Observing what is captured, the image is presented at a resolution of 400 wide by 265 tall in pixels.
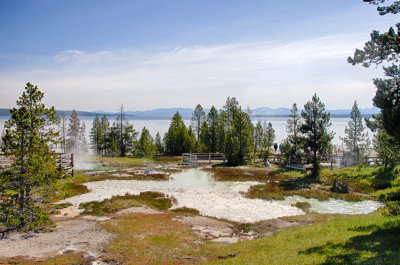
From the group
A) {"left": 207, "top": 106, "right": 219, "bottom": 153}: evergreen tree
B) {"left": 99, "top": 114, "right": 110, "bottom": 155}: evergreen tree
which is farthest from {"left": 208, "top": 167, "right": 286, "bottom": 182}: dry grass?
{"left": 99, "top": 114, "right": 110, "bottom": 155}: evergreen tree

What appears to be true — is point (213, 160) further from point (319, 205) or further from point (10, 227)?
point (10, 227)

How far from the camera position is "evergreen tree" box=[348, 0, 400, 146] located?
31.7 feet

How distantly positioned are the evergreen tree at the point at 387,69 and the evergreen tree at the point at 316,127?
78.3 feet

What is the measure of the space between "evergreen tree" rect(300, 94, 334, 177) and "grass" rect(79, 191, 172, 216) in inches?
763

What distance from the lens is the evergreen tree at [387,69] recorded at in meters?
9.66

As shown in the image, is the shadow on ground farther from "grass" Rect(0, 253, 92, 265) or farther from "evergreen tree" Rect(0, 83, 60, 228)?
"evergreen tree" Rect(0, 83, 60, 228)

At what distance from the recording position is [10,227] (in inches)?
528

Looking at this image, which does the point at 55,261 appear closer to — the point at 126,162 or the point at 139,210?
the point at 139,210

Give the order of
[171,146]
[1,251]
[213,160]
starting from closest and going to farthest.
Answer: [1,251] → [213,160] → [171,146]

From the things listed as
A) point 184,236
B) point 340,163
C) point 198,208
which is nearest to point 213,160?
point 340,163

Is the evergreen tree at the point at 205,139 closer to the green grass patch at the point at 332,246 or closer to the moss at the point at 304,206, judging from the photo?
the moss at the point at 304,206

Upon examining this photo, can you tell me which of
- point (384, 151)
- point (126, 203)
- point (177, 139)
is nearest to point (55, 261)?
point (126, 203)

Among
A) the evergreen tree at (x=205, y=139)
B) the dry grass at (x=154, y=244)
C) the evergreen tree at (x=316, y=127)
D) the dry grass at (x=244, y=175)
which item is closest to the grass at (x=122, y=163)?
the evergreen tree at (x=205, y=139)

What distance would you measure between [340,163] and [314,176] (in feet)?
40.8
